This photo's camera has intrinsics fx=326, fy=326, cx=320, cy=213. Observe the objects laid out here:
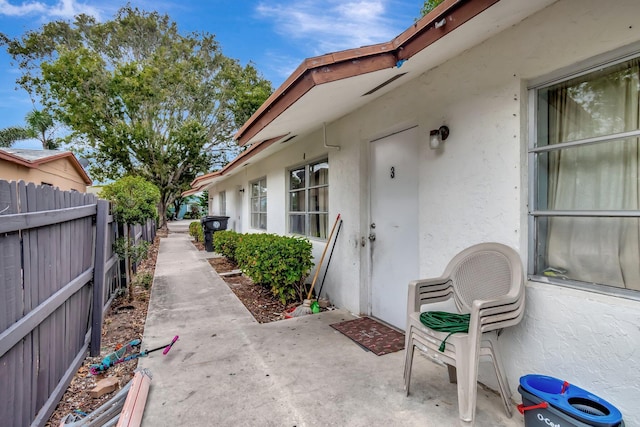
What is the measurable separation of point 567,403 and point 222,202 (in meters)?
15.4

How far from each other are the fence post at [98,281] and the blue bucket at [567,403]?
12.6 ft

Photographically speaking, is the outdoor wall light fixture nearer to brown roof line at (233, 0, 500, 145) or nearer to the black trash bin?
brown roof line at (233, 0, 500, 145)

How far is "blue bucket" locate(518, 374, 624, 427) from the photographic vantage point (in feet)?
5.26

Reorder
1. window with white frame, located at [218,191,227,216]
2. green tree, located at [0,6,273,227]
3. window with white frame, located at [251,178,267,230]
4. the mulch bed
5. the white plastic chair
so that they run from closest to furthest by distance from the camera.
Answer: the white plastic chair, the mulch bed, window with white frame, located at [251,178,267,230], window with white frame, located at [218,191,227,216], green tree, located at [0,6,273,227]

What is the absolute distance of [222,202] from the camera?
622 inches

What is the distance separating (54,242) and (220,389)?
1.77 meters

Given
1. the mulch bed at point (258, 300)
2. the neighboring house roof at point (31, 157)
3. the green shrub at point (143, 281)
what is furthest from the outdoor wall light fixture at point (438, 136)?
the neighboring house roof at point (31, 157)

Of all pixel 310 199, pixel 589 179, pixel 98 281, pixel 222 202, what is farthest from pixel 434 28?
pixel 222 202

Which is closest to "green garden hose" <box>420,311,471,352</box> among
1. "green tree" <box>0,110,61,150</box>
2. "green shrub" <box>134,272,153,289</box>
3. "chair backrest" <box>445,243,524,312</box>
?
"chair backrest" <box>445,243,524,312</box>

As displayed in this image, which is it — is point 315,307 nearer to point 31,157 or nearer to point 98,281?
point 98,281

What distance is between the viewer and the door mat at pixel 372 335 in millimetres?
3309

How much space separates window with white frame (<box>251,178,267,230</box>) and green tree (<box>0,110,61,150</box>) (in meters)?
17.9

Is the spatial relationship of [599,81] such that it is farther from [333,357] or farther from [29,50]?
[29,50]

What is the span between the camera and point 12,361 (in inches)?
75.8
